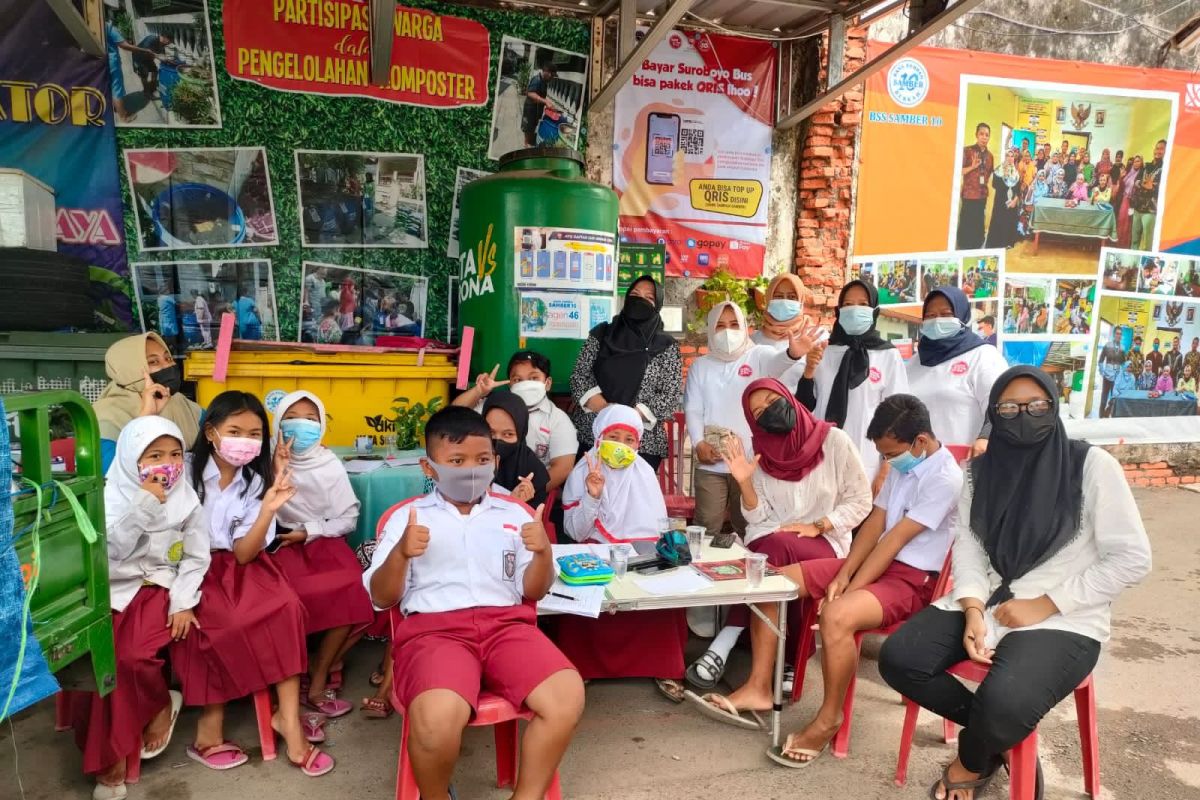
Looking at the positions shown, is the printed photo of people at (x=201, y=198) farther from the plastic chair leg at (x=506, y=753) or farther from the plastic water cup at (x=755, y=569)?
the plastic water cup at (x=755, y=569)

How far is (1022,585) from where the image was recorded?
8.46 ft

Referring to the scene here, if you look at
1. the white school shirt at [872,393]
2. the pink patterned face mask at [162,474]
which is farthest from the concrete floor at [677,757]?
the white school shirt at [872,393]

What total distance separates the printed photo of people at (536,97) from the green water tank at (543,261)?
3.51ft

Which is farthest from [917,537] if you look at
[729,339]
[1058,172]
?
[1058,172]

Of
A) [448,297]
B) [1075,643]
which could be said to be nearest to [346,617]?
[1075,643]

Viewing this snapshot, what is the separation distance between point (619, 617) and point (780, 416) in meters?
1.10

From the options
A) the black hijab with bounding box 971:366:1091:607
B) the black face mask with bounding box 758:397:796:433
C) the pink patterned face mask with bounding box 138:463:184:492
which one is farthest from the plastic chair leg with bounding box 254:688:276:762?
the black hijab with bounding box 971:366:1091:607

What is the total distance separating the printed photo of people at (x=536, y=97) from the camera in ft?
18.7

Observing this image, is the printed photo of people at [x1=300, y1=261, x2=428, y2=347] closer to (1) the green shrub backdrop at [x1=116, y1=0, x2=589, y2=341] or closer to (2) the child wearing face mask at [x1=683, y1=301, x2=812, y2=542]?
(1) the green shrub backdrop at [x1=116, y1=0, x2=589, y2=341]

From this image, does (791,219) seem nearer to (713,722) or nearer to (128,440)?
(713,722)

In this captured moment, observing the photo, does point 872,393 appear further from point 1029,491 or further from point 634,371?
point 1029,491

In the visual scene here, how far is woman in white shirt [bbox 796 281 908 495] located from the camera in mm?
4051

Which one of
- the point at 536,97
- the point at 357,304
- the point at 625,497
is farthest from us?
the point at 536,97

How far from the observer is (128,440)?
2.57 meters
